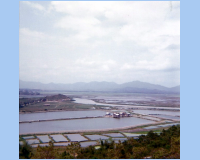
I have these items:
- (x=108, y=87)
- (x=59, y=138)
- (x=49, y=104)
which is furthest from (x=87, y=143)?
(x=108, y=87)

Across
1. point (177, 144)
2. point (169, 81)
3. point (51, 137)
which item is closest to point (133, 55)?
point (169, 81)

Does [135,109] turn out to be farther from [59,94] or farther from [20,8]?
[20,8]

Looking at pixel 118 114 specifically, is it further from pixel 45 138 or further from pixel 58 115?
pixel 45 138

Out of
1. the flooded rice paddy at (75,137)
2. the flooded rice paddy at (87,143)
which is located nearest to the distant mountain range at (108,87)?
the flooded rice paddy at (75,137)

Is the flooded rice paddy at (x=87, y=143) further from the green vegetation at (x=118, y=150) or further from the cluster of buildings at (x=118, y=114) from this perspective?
the cluster of buildings at (x=118, y=114)

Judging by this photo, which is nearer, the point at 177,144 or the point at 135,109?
the point at 177,144

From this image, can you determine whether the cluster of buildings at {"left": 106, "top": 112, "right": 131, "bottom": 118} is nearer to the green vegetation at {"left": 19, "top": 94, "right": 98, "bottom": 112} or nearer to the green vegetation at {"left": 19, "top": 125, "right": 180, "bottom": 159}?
the green vegetation at {"left": 19, "top": 94, "right": 98, "bottom": 112}

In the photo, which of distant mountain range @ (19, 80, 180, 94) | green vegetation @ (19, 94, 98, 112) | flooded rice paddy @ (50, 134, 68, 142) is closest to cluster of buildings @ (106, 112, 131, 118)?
green vegetation @ (19, 94, 98, 112)
